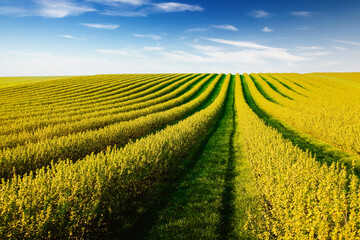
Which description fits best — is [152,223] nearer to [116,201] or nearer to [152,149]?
[116,201]

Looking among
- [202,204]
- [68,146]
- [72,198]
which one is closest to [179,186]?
[202,204]

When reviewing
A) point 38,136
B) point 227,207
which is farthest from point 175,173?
point 38,136

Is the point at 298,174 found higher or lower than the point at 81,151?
higher

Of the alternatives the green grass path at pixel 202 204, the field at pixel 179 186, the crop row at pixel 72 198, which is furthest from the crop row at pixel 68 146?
the green grass path at pixel 202 204

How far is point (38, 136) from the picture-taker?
514 inches

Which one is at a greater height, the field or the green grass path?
the field

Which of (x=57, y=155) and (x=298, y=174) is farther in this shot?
(x=57, y=155)

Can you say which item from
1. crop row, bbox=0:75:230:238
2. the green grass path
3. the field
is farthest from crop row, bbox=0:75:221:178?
the green grass path

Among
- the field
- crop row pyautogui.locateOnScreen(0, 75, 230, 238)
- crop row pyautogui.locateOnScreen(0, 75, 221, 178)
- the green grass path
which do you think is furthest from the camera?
crop row pyautogui.locateOnScreen(0, 75, 221, 178)

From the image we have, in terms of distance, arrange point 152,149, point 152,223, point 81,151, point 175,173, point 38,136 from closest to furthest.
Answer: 1. point 152,223
2. point 152,149
3. point 175,173
4. point 81,151
5. point 38,136

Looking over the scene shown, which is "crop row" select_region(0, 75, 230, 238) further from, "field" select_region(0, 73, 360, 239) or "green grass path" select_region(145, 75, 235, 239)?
"green grass path" select_region(145, 75, 235, 239)

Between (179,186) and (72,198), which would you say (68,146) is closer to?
(179,186)

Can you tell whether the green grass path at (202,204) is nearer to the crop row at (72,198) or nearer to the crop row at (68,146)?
the crop row at (72,198)

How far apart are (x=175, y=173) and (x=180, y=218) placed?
345 cm
